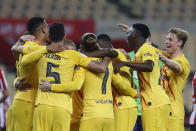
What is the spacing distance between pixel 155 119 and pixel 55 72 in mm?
1957

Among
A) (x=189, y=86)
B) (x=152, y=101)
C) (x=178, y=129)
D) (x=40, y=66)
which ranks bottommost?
(x=189, y=86)

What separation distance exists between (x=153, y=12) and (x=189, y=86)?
5.27 meters

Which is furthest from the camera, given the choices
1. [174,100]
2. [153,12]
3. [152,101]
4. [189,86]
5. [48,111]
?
[153,12]

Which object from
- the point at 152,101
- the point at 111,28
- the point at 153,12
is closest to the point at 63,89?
the point at 152,101

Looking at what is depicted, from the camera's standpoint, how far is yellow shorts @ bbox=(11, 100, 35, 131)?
817 centimetres

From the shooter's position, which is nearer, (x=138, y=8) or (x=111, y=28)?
(x=111, y=28)

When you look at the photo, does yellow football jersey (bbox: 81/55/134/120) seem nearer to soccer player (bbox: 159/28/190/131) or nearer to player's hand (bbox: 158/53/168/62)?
player's hand (bbox: 158/53/168/62)

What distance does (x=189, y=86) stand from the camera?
65.3ft

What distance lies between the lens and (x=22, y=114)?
8188mm

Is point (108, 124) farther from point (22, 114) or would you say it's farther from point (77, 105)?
point (22, 114)

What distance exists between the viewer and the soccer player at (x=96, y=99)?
758 centimetres

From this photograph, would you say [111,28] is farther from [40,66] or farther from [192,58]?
[40,66]

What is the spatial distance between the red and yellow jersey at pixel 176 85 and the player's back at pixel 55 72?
Answer: 2246mm

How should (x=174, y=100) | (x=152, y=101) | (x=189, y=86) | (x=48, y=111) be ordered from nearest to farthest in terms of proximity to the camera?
1. (x=48, y=111)
2. (x=152, y=101)
3. (x=174, y=100)
4. (x=189, y=86)
